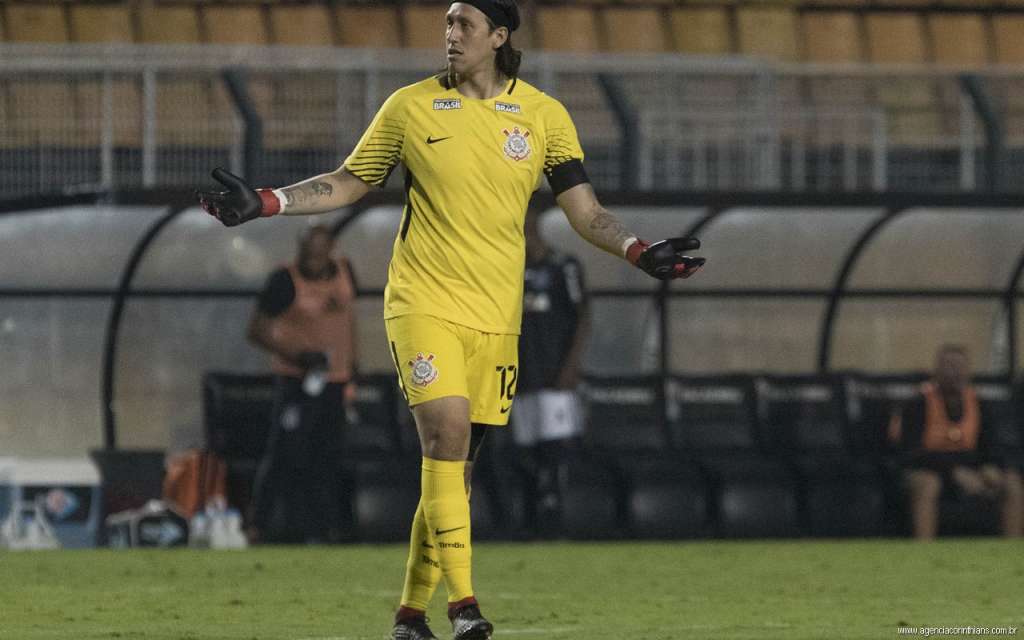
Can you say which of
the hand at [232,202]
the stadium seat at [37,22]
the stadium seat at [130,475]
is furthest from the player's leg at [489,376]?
the stadium seat at [37,22]

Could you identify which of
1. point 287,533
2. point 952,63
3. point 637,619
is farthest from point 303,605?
point 952,63

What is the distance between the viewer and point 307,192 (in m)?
6.41

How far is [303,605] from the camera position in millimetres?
8383

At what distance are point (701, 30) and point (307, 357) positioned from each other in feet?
35.3

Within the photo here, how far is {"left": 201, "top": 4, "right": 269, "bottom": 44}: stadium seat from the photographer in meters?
21.3

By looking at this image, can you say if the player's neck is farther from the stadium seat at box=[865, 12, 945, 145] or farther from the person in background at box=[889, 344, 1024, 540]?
the stadium seat at box=[865, 12, 945, 145]

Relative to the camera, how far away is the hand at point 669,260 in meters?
6.15

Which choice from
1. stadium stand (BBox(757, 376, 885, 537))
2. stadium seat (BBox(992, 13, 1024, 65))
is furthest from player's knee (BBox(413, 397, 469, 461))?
stadium seat (BBox(992, 13, 1024, 65))

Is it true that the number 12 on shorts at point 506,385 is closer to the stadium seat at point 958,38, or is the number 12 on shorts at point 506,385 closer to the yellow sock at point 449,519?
the yellow sock at point 449,519

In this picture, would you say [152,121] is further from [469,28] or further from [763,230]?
[469,28]

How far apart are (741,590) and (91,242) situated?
6469 millimetres

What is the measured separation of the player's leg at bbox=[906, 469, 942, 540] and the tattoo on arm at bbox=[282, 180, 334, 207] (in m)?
7.80

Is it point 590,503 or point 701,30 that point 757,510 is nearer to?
point 590,503

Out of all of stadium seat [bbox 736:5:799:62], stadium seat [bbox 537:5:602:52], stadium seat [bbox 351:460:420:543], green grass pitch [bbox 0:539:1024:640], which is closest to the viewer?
green grass pitch [bbox 0:539:1024:640]
